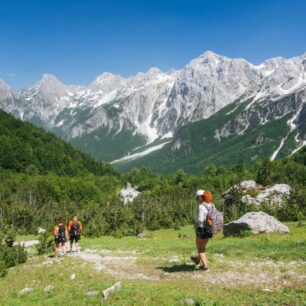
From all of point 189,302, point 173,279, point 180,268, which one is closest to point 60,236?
point 180,268

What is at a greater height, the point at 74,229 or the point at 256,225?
the point at 256,225

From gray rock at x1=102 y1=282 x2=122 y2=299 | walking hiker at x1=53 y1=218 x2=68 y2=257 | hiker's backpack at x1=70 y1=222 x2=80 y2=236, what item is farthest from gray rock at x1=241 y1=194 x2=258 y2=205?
gray rock at x1=102 y1=282 x2=122 y2=299

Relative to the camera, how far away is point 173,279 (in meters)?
21.0

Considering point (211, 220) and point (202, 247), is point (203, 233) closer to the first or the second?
point (211, 220)

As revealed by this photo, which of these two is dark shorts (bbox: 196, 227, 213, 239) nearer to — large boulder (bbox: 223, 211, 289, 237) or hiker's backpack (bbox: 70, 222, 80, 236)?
hiker's backpack (bbox: 70, 222, 80, 236)

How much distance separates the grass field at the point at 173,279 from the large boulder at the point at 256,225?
43.7ft

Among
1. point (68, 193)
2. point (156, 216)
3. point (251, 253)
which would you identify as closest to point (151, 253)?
point (251, 253)

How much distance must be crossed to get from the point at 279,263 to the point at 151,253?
11.4m

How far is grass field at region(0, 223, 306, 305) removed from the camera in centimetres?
1753

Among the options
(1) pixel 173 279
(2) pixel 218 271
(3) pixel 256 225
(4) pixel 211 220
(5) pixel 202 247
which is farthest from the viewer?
(3) pixel 256 225

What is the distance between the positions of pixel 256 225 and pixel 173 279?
2427 cm

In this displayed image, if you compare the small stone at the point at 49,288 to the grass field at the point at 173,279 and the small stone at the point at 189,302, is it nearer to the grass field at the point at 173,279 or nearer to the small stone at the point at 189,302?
the grass field at the point at 173,279

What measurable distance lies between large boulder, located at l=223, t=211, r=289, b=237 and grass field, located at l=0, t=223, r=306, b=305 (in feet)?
43.7

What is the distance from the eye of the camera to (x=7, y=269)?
31078mm
